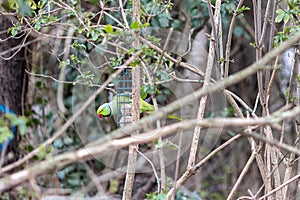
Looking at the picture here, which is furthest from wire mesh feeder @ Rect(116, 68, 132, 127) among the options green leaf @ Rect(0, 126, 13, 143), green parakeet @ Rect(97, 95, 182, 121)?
green leaf @ Rect(0, 126, 13, 143)

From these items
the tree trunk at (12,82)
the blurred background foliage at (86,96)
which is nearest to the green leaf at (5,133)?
the blurred background foliage at (86,96)

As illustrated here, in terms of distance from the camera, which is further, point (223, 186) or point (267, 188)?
point (223, 186)

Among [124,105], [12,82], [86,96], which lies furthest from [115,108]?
[12,82]

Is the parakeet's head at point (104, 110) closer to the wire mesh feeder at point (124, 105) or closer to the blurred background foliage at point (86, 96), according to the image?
the wire mesh feeder at point (124, 105)

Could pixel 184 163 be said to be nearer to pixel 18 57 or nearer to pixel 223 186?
pixel 223 186

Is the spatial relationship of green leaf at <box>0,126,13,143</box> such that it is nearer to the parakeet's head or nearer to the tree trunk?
the parakeet's head

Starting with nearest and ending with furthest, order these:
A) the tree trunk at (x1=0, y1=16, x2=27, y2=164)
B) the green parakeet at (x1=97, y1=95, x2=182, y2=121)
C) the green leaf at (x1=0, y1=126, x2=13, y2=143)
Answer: the green leaf at (x1=0, y1=126, x2=13, y2=143), the green parakeet at (x1=97, y1=95, x2=182, y2=121), the tree trunk at (x1=0, y1=16, x2=27, y2=164)

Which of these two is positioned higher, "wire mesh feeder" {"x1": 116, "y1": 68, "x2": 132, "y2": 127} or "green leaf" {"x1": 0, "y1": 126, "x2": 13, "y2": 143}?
"green leaf" {"x1": 0, "y1": 126, "x2": 13, "y2": 143}

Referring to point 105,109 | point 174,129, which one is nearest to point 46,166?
point 174,129

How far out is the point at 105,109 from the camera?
1933mm

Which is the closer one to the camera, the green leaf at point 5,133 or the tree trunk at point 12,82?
the green leaf at point 5,133

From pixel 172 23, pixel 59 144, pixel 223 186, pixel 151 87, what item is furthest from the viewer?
pixel 223 186

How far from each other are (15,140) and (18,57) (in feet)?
1.55

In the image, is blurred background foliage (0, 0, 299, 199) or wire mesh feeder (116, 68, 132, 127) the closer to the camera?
wire mesh feeder (116, 68, 132, 127)
